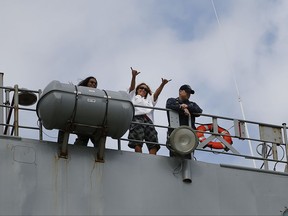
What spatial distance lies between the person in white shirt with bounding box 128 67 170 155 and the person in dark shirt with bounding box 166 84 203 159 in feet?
1.01

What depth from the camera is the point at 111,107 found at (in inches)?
464

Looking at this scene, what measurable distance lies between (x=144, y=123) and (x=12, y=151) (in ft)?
7.25

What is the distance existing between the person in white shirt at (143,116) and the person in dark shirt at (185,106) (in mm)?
308

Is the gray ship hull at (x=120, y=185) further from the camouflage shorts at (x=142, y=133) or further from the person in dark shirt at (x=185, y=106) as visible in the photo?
the person in dark shirt at (x=185, y=106)

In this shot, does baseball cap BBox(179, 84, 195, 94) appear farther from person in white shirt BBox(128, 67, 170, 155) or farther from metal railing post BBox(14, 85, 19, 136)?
metal railing post BBox(14, 85, 19, 136)

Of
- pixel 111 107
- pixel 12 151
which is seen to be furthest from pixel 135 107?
pixel 12 151

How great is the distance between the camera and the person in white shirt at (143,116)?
12828mm

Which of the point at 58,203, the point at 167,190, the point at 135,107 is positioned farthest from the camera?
the point at 135,107

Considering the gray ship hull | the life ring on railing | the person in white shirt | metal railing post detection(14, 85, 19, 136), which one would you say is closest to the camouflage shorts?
the person in white shirt

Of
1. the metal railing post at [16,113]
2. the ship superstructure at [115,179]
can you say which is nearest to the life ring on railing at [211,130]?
the ship superstructure at [115,179]

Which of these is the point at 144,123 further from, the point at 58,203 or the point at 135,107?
the point at 58,203

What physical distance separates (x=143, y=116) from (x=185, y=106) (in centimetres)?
68

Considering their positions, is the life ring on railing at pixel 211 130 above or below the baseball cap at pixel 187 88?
below

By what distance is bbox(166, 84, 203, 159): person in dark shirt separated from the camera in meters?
13.1
